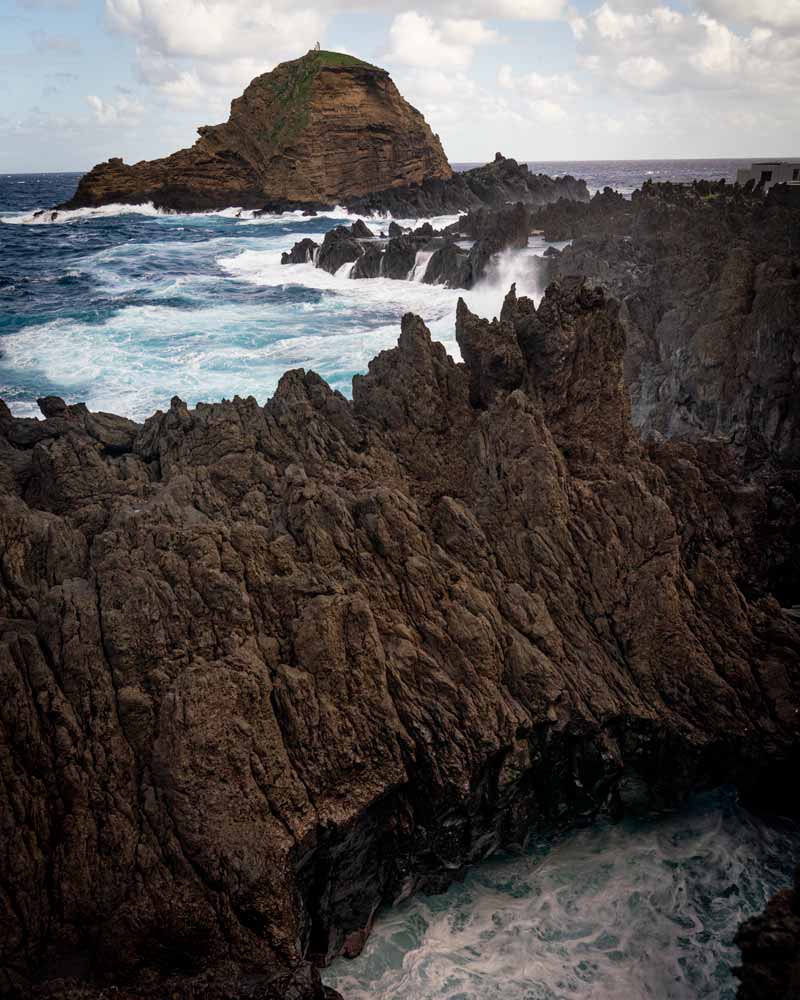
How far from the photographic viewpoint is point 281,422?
1091 centimetres

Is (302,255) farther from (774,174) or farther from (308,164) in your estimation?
(308,164)

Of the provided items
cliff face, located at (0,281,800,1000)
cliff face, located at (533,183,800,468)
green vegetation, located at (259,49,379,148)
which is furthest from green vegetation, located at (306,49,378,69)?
cliff face, located at (0,281,800,1000)

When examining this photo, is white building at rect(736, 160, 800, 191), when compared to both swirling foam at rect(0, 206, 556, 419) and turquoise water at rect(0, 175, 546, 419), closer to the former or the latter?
turquoise water at rect(0, 175, 546, 419)

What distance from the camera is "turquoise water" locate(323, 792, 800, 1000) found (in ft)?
22.4

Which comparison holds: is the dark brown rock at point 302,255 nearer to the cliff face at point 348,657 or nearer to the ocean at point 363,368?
the ocean at point 363,368

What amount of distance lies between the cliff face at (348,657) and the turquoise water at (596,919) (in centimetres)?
33

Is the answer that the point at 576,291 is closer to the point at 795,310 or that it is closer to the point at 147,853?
the point at 795,310

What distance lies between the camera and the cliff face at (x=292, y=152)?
89500mm

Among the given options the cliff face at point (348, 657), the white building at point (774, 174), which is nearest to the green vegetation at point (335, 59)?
the white building at point (774, 174)

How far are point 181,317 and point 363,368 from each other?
1208 cm

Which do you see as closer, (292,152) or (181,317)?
(181,317)

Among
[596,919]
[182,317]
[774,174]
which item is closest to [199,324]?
[182,317]

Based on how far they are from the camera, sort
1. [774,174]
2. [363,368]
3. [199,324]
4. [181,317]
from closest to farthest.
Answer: [363,368], [199,324], [181,317], [774,174]

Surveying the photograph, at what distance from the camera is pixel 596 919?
24.5 feet
